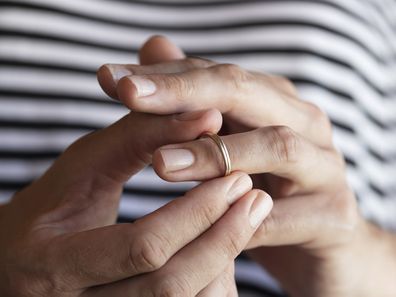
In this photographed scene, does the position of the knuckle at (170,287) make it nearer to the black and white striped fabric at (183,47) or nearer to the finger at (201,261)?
the finger at (201,261)

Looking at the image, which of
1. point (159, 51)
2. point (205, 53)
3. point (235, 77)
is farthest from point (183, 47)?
point (235, 77)

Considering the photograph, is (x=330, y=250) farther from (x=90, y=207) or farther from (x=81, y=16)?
(x=81, y=16)

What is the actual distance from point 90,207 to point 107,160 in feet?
0.20

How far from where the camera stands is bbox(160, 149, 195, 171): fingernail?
51 cm

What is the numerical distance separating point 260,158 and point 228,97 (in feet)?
0.23

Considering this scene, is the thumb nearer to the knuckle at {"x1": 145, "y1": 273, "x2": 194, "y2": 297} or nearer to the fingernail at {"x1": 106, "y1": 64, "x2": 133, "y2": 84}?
the fingernail at {"x1": 106, "y1": 64, "x2": 133, "y2": 84}

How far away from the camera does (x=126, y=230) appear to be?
19.8 inches

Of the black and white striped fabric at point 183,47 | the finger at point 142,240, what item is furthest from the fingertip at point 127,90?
the black and white striped fabric at point 183,47

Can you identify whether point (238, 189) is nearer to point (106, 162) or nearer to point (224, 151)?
point (224, 151)

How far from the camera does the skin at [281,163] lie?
0.54 metres

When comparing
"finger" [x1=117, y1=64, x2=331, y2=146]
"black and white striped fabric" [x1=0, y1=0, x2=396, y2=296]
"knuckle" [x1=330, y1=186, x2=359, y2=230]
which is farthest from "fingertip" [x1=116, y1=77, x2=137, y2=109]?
"black and white striped fabric" [x1=0, y1=0, x2=396, y2=296]

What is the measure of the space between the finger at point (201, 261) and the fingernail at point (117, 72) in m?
0.16

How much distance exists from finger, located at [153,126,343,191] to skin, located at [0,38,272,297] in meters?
0.01

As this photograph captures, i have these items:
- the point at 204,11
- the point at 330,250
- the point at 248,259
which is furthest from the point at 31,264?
the point at 204,11
